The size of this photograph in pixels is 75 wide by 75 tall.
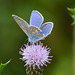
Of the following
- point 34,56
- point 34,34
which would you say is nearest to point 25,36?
point 34,56

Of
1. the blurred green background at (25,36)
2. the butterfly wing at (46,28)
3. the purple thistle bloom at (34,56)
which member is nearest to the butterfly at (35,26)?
the butterfly wing at (46,28)

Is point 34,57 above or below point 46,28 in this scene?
below

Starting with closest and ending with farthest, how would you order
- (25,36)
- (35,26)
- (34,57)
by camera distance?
(35,26)
(34,57)
(25,36)

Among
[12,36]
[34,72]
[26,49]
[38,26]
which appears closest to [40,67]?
[34,72]

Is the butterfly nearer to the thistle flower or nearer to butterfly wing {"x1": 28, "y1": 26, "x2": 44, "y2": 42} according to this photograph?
butterfly wing {"x1": 28, "y1": 26, "x2": 44, "y2": 42}

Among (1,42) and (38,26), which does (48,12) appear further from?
(38,26)

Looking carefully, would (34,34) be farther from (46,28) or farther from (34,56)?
(34,56)
